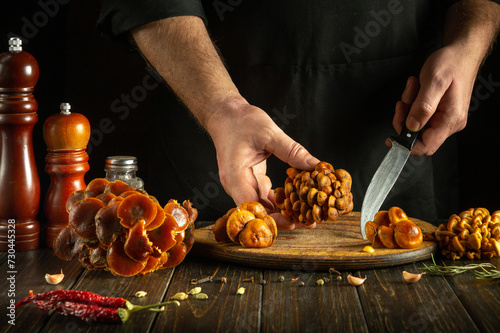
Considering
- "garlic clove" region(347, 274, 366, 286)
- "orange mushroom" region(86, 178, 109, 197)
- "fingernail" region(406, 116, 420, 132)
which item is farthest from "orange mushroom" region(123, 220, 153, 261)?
"fingernail" region(406, 116, 420, 132)

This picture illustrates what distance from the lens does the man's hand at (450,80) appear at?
1836mm

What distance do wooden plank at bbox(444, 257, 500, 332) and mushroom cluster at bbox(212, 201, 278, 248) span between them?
1.56 ft

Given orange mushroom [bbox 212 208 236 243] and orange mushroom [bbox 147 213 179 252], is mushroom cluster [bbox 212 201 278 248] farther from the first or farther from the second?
orange mushroom [bbox 147 213 179 252]

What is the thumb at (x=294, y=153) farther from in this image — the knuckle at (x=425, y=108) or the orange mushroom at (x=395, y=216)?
the knuckle at (x=425, y=108)

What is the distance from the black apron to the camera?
2.08 metres

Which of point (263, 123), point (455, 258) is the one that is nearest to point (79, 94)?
point (263, 123)

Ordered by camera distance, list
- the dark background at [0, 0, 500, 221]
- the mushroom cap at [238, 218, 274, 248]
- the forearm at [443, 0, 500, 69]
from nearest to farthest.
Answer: the mushroom cap at [238, 218, 274, 248], the forearm at [443, 0, 500, 69], the dark background at [0, 0, 500, 221]

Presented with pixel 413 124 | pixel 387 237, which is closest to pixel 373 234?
pixel 387 237

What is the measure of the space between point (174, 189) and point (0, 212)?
925mm

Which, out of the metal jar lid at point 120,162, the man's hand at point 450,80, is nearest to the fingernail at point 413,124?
the man's hand at point 450,80

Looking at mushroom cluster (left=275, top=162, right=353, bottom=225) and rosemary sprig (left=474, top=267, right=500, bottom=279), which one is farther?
mushroom cluster (left=275, top=162, right=353, bottom=225)

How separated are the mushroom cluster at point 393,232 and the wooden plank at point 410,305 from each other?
10 centimetres

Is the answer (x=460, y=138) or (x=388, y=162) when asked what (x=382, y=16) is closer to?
(x=388, y=162)

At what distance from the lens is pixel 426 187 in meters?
2.32
